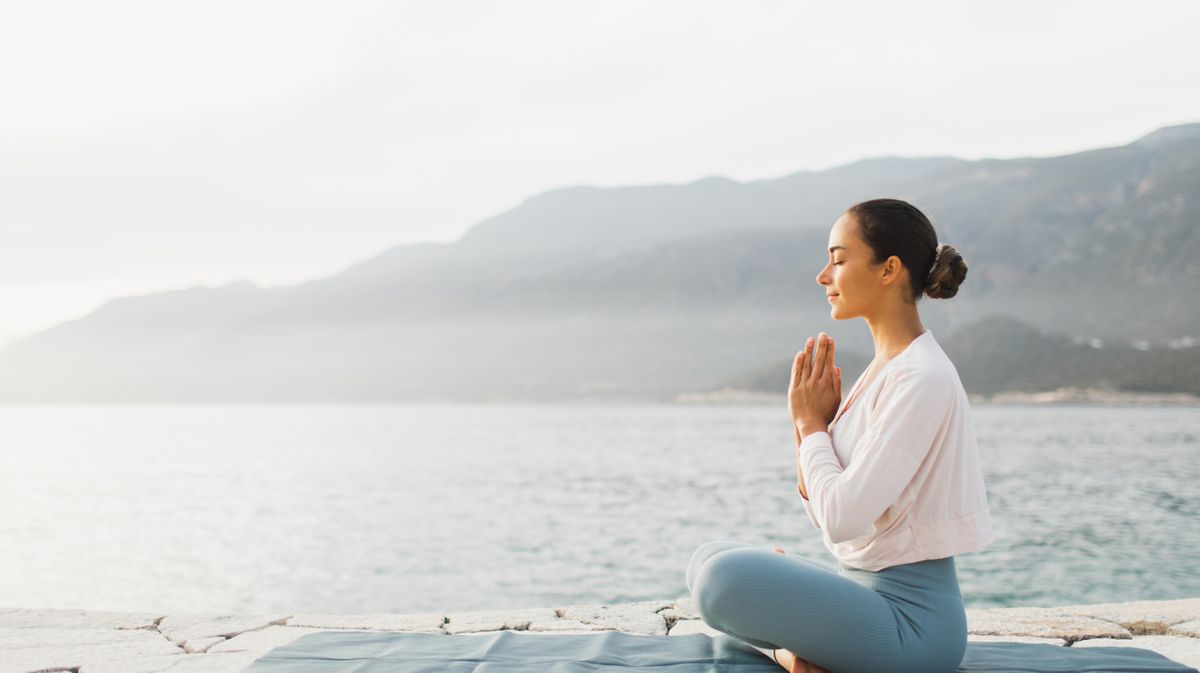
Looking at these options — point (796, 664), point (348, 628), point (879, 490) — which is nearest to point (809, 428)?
point (879, 490)

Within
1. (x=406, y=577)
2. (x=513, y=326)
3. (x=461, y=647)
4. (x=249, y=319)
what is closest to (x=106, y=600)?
(x=406, y=577)

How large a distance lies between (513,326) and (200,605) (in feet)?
443

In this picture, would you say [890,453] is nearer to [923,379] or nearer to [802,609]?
[923,379]

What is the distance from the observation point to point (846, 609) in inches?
113

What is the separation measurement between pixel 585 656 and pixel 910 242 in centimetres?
182

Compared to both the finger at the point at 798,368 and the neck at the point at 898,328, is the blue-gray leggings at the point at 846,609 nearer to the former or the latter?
the finger at the point at 798,368

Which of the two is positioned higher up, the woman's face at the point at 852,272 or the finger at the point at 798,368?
the woman's face at the point at 852,272

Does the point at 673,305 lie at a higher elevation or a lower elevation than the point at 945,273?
lower

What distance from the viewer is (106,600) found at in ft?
67.3

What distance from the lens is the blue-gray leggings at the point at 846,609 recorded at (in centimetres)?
288

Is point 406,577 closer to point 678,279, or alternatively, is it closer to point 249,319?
point 678,279

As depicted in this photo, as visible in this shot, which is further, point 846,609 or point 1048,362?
point 1048,362

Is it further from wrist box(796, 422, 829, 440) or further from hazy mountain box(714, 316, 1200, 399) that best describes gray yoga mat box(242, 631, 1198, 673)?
hazy mountain box(714, 316, 1200, 399)

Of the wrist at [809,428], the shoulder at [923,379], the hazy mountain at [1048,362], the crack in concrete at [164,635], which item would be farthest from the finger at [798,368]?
the hazy mountain at [1048,362]
